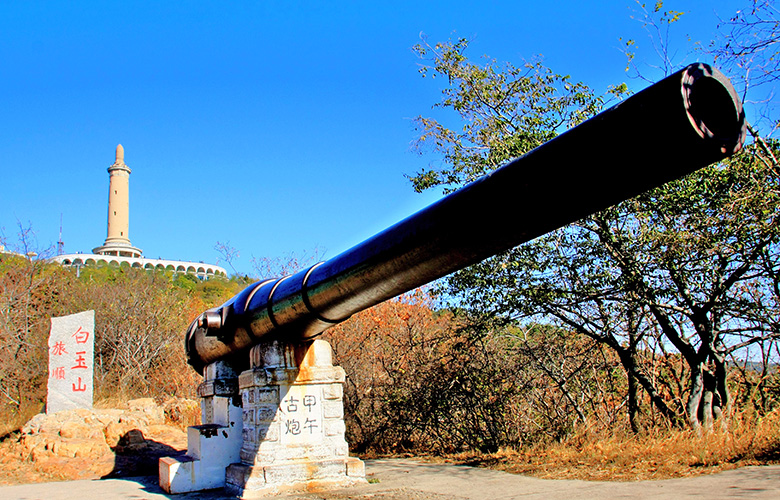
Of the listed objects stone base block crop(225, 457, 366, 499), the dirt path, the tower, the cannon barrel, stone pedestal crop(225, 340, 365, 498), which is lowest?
the dirt path

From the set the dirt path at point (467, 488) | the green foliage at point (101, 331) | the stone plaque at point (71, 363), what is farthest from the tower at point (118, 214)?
the dirt path at point (467, 488)

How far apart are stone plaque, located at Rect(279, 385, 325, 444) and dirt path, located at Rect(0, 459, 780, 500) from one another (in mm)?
516

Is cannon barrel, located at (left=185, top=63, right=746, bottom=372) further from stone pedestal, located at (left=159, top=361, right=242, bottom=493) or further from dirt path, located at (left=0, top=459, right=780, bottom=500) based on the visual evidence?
stone pedestal, located at (left=159, top=361, right=242, bottom=493)

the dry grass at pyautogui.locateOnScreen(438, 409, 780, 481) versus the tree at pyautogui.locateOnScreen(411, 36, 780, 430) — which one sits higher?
the tree at pyautogui.locateOnScreen(411, 36, 780, 430)

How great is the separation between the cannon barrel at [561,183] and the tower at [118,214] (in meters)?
90.3

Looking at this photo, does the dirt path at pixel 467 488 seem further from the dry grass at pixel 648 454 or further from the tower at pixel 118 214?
the tower at pixel 118 214

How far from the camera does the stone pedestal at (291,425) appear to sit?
5613 millimetres

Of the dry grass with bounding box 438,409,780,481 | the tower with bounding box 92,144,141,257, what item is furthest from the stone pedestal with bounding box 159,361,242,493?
the tower with bounding box 92,144,141,257

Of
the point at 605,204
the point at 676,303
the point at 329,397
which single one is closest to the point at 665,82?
the point at 605,204

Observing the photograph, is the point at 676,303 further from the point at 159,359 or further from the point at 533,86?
the point at 159,359

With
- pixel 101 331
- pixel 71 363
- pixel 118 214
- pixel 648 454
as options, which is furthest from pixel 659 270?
pixel 118 214

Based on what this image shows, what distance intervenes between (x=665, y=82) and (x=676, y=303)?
6.39 m

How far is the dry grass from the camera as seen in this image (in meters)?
5.88

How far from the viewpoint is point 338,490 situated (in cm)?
568
